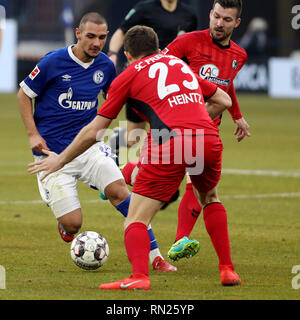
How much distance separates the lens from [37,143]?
25.5 ft

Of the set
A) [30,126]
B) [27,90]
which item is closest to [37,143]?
[30,126]

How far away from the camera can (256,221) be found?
1020cm

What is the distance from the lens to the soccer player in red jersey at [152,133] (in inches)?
256

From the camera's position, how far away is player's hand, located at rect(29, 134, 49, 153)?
7.77 meters

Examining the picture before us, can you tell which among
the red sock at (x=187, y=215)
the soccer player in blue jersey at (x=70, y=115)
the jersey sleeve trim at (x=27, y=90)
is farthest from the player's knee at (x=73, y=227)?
the jersey sleeve trim at (x=27, y=90)

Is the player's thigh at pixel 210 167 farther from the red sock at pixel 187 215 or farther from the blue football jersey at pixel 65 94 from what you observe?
the blue football jersey at pixel 65 94

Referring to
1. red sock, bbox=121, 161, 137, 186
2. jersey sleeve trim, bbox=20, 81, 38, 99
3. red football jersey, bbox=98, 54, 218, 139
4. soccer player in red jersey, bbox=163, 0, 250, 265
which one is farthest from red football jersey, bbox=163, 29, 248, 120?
red football jersey, bbox=98, 54, 218, 139

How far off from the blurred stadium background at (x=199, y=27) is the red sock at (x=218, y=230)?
24719mm

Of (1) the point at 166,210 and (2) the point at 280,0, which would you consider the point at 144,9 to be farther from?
(2) the point at 280,0

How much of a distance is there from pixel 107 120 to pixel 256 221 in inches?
163

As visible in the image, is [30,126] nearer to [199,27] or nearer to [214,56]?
[214,56]

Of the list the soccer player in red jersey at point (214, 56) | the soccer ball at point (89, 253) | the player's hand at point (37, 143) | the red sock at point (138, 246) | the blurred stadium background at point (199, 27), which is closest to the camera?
the red sock at point (138, 246)

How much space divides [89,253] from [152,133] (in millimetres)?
1355

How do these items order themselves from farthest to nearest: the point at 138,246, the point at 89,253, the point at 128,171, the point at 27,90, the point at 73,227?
the point at 128,171 < the point at 73,227 < the point at 27,90 < the point at 89,253 < the point at 138,246
